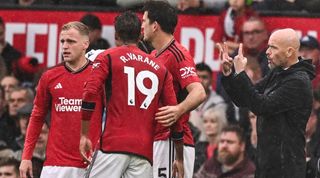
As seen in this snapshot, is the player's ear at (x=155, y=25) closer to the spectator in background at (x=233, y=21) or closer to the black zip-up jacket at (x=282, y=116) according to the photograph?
the black zip-up jacket at (x=282, y=116)

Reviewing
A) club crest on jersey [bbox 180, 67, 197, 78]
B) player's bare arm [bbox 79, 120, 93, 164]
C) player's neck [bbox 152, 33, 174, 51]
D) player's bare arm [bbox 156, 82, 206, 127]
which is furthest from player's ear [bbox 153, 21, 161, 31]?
player's bare arm [bbox 79, 120, 93, 164]

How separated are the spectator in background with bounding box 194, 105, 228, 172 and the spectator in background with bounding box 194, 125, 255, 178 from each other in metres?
0.45

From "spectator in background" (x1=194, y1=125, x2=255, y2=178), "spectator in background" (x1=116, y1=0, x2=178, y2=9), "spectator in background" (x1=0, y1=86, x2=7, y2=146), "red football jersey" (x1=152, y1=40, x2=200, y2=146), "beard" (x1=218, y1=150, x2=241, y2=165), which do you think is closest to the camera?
"red football jersey" (x1=152, y1=40, x2=200, y2=146)

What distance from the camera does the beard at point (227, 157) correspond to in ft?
50.7

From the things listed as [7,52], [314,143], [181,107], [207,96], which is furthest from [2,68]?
[181,107]

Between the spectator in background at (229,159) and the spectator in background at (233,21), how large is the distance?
1.85 metres

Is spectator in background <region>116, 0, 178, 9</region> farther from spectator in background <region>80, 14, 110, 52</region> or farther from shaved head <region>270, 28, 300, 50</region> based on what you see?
shaved head <region>270, 28, 300, 50</region>

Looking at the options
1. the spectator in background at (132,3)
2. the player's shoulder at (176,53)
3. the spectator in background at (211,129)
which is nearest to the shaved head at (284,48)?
the player's shoulder at (176,53)

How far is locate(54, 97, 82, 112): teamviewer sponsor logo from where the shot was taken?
41.4ft

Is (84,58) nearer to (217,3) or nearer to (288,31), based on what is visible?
(288,31)

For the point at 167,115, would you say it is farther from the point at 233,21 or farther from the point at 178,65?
the point at 233,21

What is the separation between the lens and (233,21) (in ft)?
57.0

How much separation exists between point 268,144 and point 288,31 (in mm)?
1027

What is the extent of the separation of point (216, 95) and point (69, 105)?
461 cm
